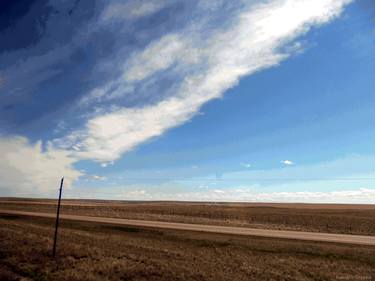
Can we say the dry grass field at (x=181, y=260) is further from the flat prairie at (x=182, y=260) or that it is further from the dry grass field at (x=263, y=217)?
the dry grass field at (x=263, y=217)

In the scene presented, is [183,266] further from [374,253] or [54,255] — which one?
[374,253]

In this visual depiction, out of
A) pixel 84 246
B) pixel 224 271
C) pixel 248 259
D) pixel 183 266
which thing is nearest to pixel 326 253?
pixel 248 259

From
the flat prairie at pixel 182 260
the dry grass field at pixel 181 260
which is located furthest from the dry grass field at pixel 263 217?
the dry grass field at pixel 181 260

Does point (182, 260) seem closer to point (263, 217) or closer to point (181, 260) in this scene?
point (181, 260)

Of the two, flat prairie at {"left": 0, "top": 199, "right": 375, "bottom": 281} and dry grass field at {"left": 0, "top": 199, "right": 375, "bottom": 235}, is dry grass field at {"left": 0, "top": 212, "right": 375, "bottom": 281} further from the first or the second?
dry grass field at {"left": 0, "top": 199, "right": 375, "bottom": 235}

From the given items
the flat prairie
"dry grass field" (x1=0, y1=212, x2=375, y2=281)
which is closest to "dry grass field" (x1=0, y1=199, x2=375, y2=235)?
the flat prairie

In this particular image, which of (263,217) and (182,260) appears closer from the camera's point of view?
(182,260)

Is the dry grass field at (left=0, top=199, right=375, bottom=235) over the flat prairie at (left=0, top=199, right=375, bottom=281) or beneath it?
over

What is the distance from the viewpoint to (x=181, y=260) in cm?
1962

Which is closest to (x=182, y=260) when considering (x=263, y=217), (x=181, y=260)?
(x=181, y=260)

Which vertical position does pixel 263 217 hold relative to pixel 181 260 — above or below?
above

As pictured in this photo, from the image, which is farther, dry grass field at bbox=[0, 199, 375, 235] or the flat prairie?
dry grass field at bbox=[0, 199, 375, 235]

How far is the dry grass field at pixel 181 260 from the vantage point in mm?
16062

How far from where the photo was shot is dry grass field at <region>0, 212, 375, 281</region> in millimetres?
16062
